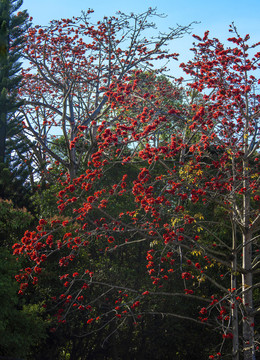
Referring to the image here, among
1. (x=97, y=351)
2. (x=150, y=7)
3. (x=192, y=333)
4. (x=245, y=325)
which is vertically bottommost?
(x=97, y=351)

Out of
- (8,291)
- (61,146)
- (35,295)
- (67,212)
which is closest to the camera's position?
(8,291)

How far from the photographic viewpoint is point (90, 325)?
32.8 ft

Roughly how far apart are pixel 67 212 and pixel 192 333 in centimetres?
408

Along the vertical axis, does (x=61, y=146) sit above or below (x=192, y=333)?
above

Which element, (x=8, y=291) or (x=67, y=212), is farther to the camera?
(x=67, y=212)

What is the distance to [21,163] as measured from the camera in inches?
538

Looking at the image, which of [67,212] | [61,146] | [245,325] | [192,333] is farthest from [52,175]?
[245,325]

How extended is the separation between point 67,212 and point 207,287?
12.6ft

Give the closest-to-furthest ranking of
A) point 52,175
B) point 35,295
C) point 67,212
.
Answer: point 35,295
point 67,212
point 52,175

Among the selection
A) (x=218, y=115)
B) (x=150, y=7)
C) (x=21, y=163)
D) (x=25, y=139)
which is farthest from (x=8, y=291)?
(x=150, y=7)

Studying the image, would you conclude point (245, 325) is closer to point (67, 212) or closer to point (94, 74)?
point (67, 212)

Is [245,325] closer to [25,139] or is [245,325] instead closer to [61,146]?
[25,139]

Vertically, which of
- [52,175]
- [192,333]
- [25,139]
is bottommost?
[192,333]

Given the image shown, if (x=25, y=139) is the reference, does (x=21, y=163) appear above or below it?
below
